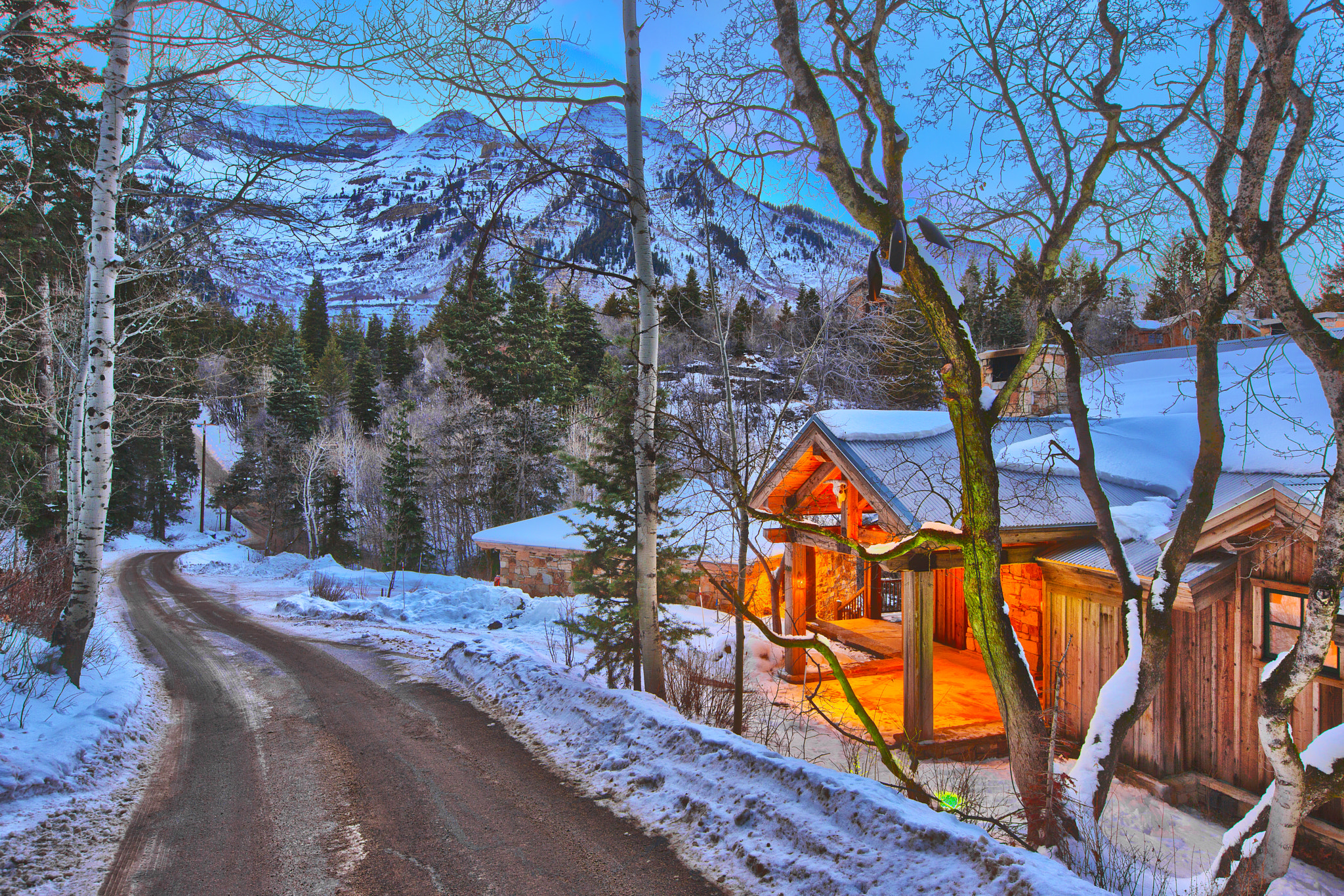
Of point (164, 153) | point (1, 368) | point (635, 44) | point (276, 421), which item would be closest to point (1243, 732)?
point (635, 44)

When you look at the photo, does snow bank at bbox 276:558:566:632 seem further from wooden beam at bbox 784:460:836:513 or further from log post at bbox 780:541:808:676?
wooden beam at bbox 784:460:836:513

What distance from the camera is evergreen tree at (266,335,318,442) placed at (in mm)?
39844

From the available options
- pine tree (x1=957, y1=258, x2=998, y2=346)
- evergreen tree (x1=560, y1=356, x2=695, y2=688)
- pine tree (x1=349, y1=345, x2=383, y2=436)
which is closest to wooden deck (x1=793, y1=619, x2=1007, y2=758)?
evergreen tree (x1=560, y1=356, x2=695, y2=688)

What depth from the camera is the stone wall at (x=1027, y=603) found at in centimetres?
1062

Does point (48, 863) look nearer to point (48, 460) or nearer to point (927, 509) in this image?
point (927, 509)

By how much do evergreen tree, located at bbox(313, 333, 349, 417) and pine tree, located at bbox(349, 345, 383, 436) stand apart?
3.95m

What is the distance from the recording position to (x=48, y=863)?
3.85 m

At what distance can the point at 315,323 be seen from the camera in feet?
204

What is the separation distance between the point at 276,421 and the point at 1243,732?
44.6m

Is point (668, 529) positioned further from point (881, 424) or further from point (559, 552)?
point (881, 424)

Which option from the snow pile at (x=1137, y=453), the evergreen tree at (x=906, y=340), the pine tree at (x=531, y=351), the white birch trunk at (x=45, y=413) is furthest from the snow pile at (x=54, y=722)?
the pine tree at (x=531, y=351)

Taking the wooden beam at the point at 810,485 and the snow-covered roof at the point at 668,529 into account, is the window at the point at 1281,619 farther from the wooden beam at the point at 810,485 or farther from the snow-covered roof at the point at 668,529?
the snow-covered roof at the point at 668,529

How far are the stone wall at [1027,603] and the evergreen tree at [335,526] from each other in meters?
33.3

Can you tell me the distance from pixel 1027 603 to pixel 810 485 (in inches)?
160
